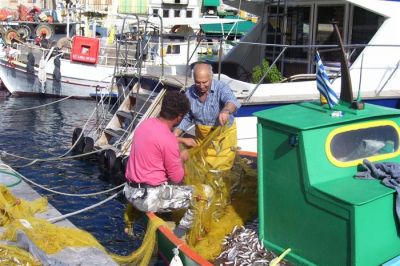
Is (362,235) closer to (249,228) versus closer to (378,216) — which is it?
(378,216)

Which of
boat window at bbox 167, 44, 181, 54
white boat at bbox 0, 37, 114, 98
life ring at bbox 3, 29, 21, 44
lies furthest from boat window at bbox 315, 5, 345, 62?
life ring at bbox 3, 29, 21, 44

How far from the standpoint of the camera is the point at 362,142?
4.93 m

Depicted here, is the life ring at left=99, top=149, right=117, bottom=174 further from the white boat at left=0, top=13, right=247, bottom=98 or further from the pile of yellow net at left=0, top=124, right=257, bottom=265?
the white boat at left=0, top=13, right=247, bottom=98

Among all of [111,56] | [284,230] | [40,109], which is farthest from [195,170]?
[111,56]

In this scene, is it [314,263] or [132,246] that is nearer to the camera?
[314,263]

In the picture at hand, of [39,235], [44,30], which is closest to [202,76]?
[39,235]

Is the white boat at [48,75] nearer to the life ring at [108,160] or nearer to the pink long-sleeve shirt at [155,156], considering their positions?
the life ring at [108,160]

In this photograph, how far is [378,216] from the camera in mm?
4352

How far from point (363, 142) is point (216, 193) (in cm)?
210

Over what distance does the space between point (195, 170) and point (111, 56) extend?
18661mm

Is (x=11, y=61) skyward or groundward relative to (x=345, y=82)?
groundward

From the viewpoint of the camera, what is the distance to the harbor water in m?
8.56

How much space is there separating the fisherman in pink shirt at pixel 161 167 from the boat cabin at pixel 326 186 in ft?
3.47

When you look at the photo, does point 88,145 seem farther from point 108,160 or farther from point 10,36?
point 10,36
